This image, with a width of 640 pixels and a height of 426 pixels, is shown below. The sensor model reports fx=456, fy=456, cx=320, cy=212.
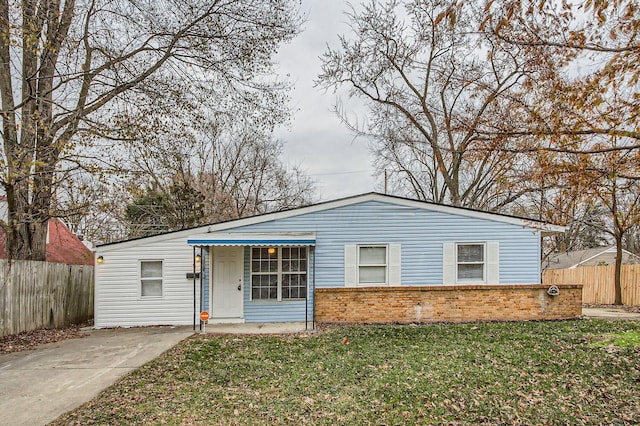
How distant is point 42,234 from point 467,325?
1102 centimetres

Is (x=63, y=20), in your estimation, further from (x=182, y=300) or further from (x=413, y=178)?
(x=413, y=178)

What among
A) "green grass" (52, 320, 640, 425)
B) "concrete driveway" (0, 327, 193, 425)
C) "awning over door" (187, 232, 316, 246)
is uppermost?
"awning over door" (187, 232, 316, 246)

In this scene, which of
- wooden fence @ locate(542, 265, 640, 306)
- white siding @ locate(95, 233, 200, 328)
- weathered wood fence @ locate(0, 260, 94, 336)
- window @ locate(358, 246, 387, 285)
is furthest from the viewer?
wooden fence @ locate(542, 265, 640, 306)

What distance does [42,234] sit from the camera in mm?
11875

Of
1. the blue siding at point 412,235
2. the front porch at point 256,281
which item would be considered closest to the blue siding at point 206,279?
the front porch at point 256,281

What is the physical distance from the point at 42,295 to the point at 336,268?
732cm

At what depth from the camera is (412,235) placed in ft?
40.7

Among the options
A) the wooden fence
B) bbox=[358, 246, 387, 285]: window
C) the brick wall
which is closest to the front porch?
the brick wall

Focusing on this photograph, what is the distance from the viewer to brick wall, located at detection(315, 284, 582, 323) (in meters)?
11.5

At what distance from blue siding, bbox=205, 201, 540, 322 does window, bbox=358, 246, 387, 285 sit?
251 millimetres

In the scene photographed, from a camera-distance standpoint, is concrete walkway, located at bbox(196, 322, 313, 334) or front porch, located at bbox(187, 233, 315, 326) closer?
concrete walkway, located at bbox(196, 322, 313, 334)

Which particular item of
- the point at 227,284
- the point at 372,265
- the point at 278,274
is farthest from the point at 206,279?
the point at 372,265

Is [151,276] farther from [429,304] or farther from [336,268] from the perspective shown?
[429,304]

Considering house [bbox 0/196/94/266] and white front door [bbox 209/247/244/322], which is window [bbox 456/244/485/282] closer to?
white front door [bbox 209/247/244/322]
